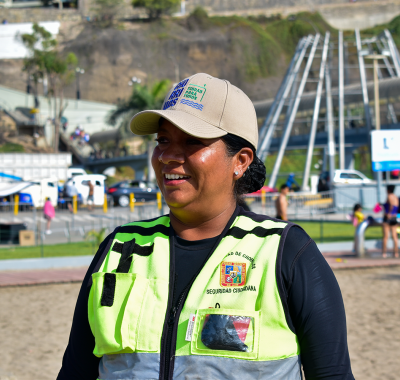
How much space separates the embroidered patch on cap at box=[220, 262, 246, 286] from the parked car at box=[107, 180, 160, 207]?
25.0 m

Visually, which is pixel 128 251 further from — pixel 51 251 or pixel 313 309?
pixel 51 251

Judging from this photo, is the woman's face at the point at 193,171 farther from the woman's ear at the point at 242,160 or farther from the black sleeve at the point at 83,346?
the black sleeve at the point at 83,346

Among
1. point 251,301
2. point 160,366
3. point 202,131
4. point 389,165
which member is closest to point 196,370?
point 160,366

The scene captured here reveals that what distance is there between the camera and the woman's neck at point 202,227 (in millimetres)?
1890

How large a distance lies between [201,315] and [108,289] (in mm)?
318

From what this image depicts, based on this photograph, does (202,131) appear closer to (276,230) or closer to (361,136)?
(276,230)

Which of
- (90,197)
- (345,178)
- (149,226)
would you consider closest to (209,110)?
(149,226)

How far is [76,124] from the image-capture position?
60906mm

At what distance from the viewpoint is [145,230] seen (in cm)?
194

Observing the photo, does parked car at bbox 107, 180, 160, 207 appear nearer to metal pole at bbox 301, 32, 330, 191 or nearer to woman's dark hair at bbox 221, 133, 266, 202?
metal pole at bbox 301, 32, 330, 191

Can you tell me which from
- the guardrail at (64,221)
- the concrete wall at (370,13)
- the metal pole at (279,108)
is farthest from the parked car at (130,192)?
the concrete wall at (370,13)

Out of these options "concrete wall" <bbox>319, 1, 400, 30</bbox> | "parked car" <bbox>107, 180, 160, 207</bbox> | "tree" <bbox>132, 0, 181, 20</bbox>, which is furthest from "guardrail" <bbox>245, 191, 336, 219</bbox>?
"concrete wall" <bbox>319, 1, 400, 30</bbox>

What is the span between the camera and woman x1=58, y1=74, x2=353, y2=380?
5.27 ft

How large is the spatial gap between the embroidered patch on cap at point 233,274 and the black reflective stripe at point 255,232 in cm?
13
